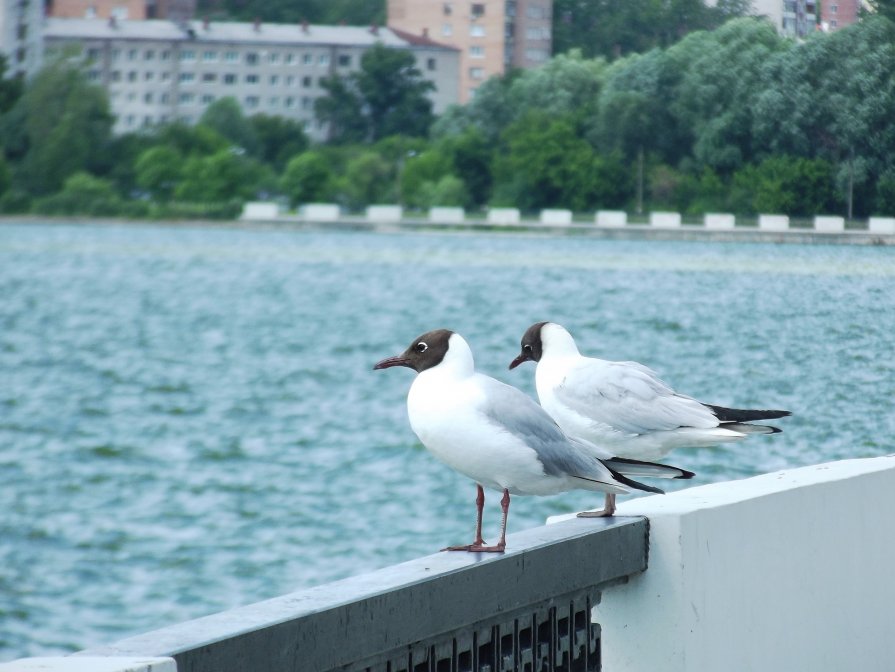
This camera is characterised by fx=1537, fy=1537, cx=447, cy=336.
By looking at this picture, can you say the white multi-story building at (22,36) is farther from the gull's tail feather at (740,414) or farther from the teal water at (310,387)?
the gull's tail feather at (740,414)

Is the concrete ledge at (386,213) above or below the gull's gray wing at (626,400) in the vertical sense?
above

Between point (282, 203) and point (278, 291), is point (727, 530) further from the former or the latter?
point (278, 291)

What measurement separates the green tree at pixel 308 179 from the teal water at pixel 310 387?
823 mm

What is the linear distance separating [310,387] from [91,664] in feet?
144

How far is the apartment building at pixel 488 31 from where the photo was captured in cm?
662

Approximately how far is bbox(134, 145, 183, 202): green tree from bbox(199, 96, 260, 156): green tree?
165 cm

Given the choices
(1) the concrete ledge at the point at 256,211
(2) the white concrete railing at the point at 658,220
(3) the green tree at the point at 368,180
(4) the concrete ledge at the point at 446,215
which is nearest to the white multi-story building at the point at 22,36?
(1) the concrete ledge at the point at 256,211

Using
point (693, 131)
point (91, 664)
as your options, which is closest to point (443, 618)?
point (91, 664)

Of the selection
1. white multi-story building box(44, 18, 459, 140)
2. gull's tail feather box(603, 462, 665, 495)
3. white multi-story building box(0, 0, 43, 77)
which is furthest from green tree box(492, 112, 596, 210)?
white multi-story building box(0, 0, 43, 77)

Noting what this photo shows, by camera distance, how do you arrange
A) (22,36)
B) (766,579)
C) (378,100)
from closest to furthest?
1. (766,579)
2. (378,100)
3. (22,36)

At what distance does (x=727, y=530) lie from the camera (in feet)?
10.8

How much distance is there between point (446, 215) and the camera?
893 centimetres

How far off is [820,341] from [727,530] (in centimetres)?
197

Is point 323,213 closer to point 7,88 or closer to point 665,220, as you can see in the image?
point 665,220
